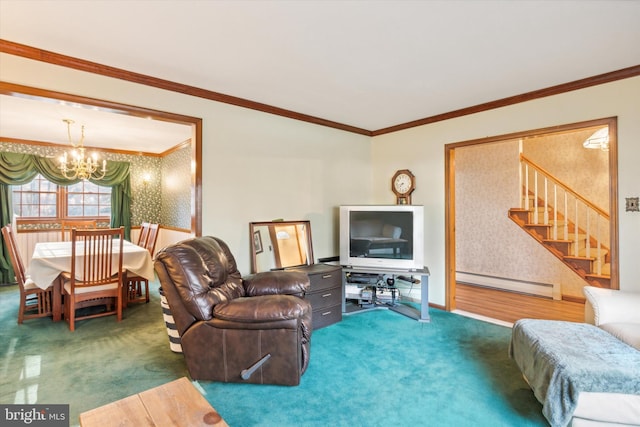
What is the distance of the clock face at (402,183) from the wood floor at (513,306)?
1.71m

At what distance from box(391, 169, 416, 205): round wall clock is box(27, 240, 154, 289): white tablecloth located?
342cm

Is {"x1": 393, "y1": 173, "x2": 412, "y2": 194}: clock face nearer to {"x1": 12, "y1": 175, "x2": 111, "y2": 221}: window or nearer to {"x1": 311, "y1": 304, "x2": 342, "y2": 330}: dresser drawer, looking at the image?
{"x1": 311, "y1": 304, "x2": 342, "y2": 330}: dresser drawer

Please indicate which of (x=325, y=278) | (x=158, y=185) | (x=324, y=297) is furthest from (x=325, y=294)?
(x=158, y=185)

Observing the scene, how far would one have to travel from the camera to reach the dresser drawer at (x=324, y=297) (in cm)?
335

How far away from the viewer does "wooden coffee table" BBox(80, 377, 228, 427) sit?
4.17ft

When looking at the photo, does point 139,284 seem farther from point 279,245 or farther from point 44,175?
point 44,175

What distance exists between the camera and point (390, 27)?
81.7 inches

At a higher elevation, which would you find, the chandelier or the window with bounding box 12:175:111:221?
the chandelier

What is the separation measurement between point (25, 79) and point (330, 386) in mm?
3199

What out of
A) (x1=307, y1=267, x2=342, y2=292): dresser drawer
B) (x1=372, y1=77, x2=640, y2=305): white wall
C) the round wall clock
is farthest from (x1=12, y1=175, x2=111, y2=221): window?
the round wall clock

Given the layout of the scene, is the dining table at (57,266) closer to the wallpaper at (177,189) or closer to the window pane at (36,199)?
the wallpaper at (177,189)

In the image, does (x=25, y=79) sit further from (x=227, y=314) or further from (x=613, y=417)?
(x=613, y=417)

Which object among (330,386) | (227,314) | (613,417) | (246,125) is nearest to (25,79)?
(246,125)

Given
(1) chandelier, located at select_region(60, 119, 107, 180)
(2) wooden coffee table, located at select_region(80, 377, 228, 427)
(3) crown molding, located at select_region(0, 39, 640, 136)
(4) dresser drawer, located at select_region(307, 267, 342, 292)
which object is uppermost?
(3) crown molding, located at select_region(0, 39, 640, 136)
